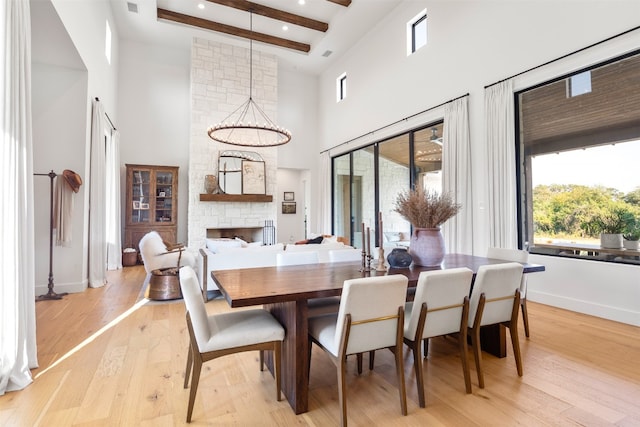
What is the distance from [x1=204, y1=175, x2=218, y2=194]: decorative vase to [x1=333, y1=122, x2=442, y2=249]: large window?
315 cm

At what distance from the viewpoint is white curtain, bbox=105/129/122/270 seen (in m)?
6.41

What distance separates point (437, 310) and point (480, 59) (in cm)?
426

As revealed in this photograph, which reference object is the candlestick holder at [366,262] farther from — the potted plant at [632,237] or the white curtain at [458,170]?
the potted plant at [632,237]

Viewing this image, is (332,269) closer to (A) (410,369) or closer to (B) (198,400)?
(A) (410,369)

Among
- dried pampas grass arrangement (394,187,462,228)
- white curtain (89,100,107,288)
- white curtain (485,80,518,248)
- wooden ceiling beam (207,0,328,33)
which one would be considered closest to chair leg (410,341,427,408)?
dried pampas grass arrangement (394,187,462,228)

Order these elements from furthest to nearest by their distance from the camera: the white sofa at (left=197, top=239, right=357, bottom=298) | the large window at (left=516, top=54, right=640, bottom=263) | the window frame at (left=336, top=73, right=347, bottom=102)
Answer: the window frame at (left=336, top=73, right=347, bottom=102)
the white sofa at (left=197, top=239, right=357, bottom=298)
the large window at (left=516, top=54, right=640, bottom=263)

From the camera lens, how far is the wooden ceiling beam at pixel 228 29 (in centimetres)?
674

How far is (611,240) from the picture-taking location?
365 centimetres

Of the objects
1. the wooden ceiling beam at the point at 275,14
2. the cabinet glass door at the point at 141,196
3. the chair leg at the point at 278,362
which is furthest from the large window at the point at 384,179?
the cabinet glass door at the point at 141,196

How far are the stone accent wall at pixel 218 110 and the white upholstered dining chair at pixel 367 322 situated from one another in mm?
6435

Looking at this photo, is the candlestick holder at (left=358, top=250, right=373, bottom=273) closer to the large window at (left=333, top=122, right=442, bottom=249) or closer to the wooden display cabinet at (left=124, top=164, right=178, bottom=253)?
the large window at (left=333, top=122, right=442, bottom=249)

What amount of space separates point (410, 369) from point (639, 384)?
1.48 m

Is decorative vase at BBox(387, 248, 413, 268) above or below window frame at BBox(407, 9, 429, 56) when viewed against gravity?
below

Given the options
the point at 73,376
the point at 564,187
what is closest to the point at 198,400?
the point at 73,376
